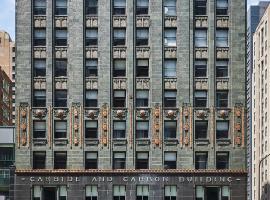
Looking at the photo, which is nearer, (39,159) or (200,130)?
(39,159)

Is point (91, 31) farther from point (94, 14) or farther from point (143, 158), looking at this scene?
point (143, 158)

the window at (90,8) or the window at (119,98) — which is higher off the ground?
the window at (90,8)

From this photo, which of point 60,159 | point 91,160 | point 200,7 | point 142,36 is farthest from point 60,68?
point 200,7

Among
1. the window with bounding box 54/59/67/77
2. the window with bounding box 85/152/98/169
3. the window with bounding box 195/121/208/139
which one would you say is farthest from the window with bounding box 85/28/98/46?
the window with bounding box 195/121/208/139

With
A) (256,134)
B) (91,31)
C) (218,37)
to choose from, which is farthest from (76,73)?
(256,134)

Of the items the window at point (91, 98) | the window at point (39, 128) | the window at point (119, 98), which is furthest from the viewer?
the window at point (119, 98)

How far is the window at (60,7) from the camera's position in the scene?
88.2 metres

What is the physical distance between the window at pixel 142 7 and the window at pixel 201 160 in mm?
17186

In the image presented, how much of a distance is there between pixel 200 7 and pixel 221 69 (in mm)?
7565

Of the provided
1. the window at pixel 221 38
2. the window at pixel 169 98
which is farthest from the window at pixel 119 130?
the window at pixel 221 38

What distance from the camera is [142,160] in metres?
85.6

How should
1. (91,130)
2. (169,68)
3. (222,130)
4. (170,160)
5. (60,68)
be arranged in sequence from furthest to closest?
(60,68) < (169,68) < (222,130) < (91,130) < (170,160)

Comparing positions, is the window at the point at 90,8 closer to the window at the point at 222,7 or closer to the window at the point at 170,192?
the window at the point at 222,7

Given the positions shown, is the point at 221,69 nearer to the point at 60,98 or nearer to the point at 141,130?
the point at 141,130
